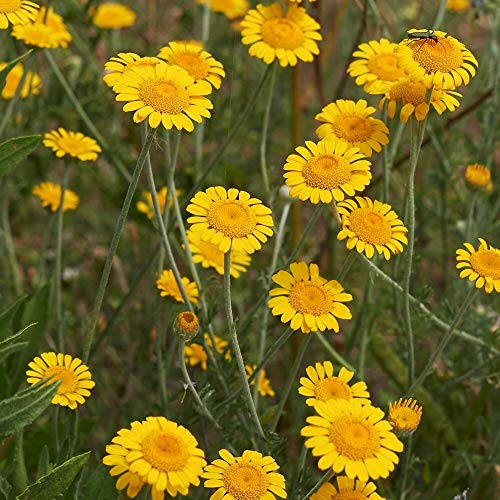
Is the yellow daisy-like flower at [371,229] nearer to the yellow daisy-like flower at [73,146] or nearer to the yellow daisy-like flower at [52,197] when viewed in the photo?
the yellow daisy-like flower at [73,146]

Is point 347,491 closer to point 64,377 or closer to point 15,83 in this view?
point 64,377

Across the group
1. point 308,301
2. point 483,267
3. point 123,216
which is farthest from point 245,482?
point 483,267

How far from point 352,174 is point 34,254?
1.50 metres

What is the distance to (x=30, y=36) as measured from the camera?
6.73ft

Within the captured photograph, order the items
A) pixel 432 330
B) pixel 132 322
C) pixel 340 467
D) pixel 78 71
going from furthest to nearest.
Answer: pixel 78 71 → pixel 132 322 → pixel 432 330 → pixel 340 467

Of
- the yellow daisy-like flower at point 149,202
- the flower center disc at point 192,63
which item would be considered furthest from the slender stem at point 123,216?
the yellow daisy-like flower at point 149,202

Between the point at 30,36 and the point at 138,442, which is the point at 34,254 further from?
the point at 138,442

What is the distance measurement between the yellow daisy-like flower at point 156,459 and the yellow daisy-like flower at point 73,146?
0.81m

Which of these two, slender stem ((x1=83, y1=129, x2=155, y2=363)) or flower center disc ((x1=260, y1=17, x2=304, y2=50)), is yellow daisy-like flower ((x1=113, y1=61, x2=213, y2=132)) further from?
flower center disc ((x1=260, y1=17, x2=304, y2=50))

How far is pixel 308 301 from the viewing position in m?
1.56

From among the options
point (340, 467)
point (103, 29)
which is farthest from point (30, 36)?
point (340, 467)

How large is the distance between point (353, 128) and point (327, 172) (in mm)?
190

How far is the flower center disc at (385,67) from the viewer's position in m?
1.83

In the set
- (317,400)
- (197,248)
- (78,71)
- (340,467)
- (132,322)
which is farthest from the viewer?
(78,71)
